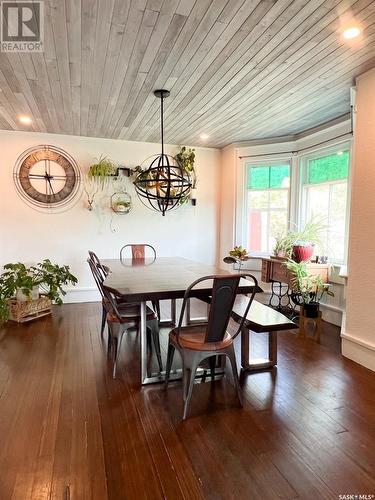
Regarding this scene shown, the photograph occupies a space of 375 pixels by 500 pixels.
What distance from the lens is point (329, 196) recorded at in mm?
4250

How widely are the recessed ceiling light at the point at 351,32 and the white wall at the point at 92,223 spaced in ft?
11.6

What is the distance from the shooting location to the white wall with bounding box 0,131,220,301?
15.6ft

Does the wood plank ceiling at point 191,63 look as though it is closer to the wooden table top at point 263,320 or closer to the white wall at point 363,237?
the white wall at point 363,237

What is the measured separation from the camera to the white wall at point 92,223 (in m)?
4.76

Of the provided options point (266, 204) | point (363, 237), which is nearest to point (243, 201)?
point (266, 204)

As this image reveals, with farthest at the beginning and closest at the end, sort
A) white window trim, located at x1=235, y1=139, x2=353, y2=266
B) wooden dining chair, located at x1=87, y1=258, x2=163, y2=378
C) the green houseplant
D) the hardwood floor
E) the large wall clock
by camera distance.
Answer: the green houseplant, the large wall clock, white window trim, located at x1=235, y1=139, x2=353, y2=266, wooden dining chair, located at x1=87, y1=258, x2=163, y2=378, the hardwood floor

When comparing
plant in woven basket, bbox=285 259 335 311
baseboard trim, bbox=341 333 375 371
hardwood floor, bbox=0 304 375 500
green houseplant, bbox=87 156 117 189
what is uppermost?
green houseplant, bbox=87 156 117 189

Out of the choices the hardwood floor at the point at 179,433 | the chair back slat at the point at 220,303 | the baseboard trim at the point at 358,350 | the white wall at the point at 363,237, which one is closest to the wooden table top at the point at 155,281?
the chair back slat at the point at 220,303

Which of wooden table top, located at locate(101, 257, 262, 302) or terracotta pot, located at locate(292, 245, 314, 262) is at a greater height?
terracotta pot, located at locate(292, 245, 314, 262)

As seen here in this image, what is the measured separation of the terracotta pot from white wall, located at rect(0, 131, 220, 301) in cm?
223

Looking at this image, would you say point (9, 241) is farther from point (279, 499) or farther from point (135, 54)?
point (279, 499)

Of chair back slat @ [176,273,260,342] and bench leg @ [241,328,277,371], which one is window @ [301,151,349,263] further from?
chair back slat @ [176,273,260,342]

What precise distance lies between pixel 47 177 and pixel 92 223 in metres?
0.96

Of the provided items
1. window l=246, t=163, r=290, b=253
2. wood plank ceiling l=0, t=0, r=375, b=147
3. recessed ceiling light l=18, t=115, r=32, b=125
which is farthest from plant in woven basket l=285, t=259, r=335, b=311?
recessed ceiling light l=18, t=115, r=32, b=125
